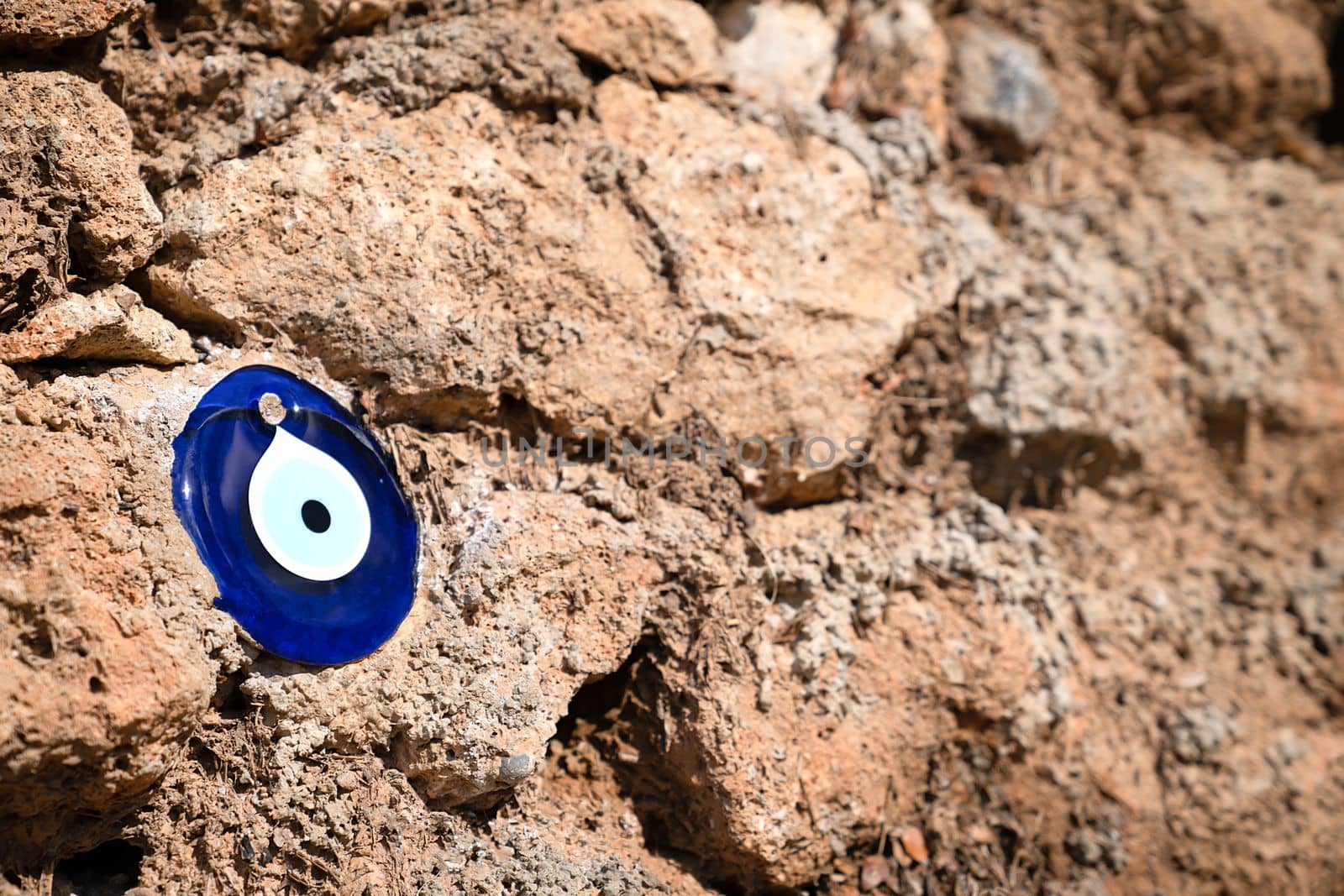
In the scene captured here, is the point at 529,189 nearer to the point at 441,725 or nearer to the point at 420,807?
the point at 441,725

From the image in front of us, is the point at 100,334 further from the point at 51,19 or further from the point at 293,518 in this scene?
the point at 51,19

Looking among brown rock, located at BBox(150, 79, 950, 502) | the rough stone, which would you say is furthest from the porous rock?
the rough stone

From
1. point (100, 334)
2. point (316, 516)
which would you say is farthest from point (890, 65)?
point (100, 334)

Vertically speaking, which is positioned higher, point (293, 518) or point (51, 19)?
point (51, 19)

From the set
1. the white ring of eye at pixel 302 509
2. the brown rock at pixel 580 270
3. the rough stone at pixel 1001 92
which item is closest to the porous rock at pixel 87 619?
the white ring of eye at pixel 302 509

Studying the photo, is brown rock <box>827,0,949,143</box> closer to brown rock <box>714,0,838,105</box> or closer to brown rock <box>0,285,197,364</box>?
brown rock <box>714,0,838,105</box>

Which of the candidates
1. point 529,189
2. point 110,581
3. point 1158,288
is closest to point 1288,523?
point 1158,288
